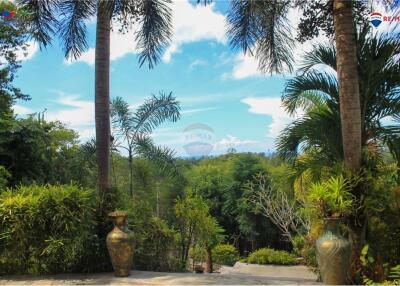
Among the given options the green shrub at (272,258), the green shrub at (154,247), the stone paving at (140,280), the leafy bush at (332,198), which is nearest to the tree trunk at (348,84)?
the leafy bush at (332,198)

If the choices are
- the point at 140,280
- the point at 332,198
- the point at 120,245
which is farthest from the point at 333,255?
the point at 120,245

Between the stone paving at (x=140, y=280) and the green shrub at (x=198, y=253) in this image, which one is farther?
the green shrub at (x=198, y=253)

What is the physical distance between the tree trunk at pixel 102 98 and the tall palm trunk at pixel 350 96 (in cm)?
429

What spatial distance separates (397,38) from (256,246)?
20.5m

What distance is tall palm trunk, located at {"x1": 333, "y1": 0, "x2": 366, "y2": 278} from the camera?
6.77 meters

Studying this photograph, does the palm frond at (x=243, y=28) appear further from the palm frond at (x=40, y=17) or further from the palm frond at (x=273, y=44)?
the palm frond at (x=40, y=17)

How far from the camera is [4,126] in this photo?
9.71m

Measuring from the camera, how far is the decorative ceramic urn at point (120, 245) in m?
7.18

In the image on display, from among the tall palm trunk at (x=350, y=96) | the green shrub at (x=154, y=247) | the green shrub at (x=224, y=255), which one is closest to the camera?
the tall palm trunk at (x=350, y=96)

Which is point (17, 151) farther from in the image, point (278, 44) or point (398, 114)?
point (398, 114)

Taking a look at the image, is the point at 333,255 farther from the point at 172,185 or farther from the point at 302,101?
the point at 172,185

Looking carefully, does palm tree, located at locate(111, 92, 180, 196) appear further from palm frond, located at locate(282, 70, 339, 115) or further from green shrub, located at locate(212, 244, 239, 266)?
green shrub, located at locate(212, 244, 239, 266)

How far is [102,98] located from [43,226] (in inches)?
110

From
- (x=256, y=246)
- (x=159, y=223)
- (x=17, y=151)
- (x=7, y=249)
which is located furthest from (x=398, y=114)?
(x=256, y=246)
